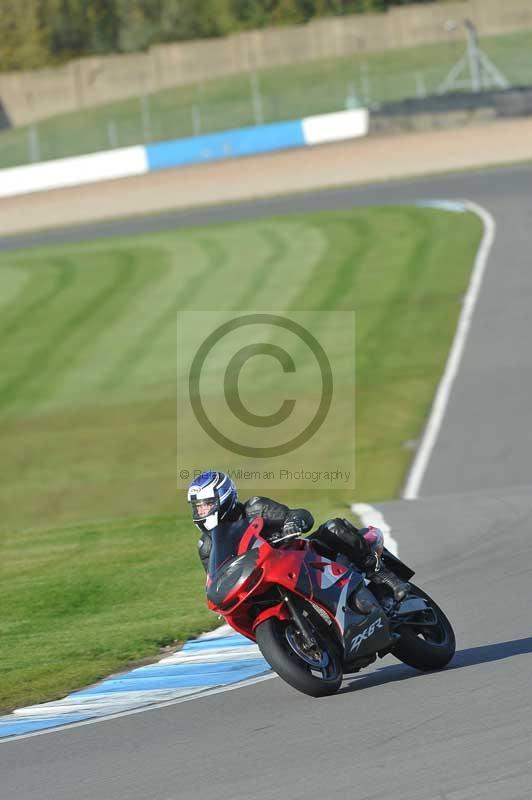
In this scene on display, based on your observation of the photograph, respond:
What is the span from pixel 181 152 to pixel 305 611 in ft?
147

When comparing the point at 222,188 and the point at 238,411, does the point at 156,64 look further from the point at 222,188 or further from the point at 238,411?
the point at 238,411

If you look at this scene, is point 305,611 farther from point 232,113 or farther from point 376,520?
point 232,113

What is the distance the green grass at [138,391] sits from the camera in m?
11.8

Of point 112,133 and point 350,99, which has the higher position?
point 350,99

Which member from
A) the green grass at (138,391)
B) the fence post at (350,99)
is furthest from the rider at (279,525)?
the fence post at (350,99)

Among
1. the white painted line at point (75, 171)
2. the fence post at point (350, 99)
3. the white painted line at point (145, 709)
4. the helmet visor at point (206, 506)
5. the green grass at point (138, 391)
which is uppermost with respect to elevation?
the helmet visor at point (206, 506)

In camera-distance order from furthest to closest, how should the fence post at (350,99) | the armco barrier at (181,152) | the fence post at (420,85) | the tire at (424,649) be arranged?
the fence post at (420,85), the fence post at (350,99), the armco barrier at (181,152), the tire at (424,649)

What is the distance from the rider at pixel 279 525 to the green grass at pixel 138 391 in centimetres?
204

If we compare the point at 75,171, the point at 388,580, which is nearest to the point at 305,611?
the point at 388,580

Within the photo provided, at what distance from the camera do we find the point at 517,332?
2481cm

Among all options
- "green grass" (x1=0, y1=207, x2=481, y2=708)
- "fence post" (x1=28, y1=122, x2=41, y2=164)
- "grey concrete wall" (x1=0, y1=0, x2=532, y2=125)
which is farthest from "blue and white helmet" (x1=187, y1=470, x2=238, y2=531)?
"grey concrete wall" (x1=0, y1=0, x2=532, y2=125)

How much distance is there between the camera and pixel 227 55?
75125 mm

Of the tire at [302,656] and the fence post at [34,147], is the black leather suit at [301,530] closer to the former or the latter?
the tire at [302,656]

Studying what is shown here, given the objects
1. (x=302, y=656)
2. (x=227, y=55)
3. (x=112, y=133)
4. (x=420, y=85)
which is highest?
(x=302, y=656)
